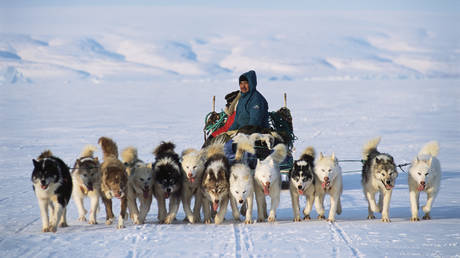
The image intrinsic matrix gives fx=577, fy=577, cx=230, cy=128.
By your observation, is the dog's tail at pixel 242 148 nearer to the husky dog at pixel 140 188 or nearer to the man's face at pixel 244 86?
the husky dog at pixel 140 188

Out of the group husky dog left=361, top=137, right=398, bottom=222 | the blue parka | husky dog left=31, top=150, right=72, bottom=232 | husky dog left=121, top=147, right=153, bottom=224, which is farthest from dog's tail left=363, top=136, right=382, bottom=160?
husky dog left=31, top=150, right=72, bottom=232

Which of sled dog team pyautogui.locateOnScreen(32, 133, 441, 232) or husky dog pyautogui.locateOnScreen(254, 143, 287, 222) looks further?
husky dog pyautogui.locateOnScreen(254, 143, 287, 222)

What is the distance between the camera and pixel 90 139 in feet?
49.4

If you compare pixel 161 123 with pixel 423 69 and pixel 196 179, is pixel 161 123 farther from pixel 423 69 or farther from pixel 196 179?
pixel 423 69

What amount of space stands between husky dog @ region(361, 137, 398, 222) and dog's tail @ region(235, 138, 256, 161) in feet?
4.44

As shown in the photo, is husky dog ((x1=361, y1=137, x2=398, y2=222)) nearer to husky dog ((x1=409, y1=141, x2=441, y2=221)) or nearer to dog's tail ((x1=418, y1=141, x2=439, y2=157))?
husky dog ((x1=409, y1=141, x2=441, y2=221))

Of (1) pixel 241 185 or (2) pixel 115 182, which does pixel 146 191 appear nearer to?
(2) pixel 115 182

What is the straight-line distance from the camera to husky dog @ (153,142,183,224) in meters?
6.16

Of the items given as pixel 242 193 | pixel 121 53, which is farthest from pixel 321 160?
pixel 121 53

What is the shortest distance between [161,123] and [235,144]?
1282 cm

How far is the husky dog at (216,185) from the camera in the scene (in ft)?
20.2

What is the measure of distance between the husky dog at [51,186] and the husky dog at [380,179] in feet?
10.8

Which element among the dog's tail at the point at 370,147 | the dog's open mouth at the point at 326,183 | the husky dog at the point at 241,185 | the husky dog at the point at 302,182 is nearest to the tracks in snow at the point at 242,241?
the husky dog at the point at 241,185

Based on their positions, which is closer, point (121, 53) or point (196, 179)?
point (196, 179)
